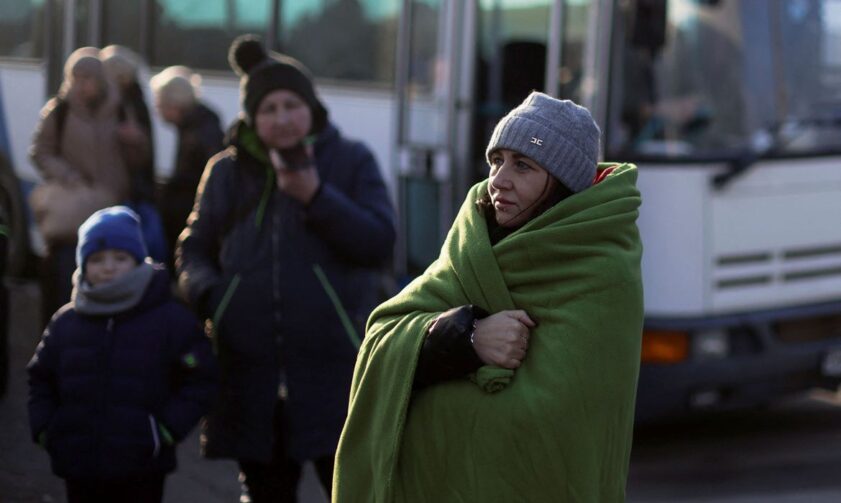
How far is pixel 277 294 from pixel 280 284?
0.03m

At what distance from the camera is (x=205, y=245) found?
485 cm

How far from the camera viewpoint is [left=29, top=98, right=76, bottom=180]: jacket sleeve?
7422mm

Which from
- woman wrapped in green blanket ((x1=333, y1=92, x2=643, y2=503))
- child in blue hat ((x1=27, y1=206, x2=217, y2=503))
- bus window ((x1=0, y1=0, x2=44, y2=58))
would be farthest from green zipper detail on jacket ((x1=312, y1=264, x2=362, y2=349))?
bus window ((x1=0, y1=0, x2=44, y2=58))

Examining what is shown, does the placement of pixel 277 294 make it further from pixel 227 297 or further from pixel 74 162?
pixel 74 162

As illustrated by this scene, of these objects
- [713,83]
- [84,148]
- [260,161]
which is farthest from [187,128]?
[260,161]

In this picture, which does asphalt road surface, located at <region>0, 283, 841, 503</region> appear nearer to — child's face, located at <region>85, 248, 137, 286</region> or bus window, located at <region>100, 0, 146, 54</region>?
child's face, located at <region>85, 248, 137, 286</region>

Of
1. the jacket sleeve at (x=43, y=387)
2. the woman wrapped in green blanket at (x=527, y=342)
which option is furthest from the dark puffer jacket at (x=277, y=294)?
the woman wrapped in green blanket at (x=527, y=342)

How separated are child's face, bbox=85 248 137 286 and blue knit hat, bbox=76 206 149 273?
0.02 meters

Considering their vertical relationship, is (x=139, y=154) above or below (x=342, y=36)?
below

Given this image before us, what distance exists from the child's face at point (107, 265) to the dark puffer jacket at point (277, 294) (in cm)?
20

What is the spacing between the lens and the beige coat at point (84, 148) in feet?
24.4

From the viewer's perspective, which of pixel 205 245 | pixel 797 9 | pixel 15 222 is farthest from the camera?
pixel 15 222

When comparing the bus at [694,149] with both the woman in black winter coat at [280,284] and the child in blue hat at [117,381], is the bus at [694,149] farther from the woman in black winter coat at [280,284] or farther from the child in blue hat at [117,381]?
the child in blue hat at [117,381]

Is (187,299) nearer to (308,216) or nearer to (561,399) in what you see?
(308,216)
